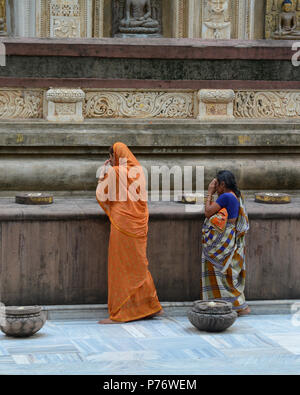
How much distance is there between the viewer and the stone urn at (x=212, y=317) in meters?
6.00

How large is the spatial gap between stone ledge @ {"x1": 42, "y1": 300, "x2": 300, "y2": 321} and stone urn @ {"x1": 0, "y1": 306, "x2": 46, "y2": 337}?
707 mm

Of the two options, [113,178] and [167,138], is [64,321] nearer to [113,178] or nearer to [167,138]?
[113,178]

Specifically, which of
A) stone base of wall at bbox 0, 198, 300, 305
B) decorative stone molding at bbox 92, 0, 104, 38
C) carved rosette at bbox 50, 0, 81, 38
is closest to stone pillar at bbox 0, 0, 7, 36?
carved rosette at bbox 50, 0, 81, 38

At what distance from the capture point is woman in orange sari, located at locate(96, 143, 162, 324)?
21.2 ft

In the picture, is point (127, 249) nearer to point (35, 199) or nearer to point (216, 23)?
point (35, 199)

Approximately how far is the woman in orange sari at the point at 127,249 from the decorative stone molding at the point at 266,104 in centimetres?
254

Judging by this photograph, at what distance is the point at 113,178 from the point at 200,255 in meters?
1.10

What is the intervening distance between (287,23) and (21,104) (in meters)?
7.33

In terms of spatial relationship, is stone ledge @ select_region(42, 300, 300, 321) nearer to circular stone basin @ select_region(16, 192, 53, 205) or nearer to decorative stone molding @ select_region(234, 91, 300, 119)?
circular stone basin @ select_region(16, 192, 53, 205)

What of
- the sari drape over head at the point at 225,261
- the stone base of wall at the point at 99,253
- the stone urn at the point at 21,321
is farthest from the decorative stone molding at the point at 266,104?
the stone urn at the point at 21,321

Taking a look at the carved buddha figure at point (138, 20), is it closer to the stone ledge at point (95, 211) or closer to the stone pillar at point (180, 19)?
the stone pillar at point (180, 19)

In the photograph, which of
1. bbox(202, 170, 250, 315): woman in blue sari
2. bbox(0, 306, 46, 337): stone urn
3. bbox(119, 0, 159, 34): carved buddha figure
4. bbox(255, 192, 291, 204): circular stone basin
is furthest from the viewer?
bbox(119, 0, 159, 34): carved buddha figure

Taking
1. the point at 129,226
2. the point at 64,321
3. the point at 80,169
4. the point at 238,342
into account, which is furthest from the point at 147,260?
the point at 80,169

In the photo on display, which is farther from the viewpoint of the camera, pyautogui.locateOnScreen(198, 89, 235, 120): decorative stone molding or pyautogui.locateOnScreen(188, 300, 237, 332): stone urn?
pyautogui.locateOnScreen(198, 89, 235, 120): decorative stone molding
